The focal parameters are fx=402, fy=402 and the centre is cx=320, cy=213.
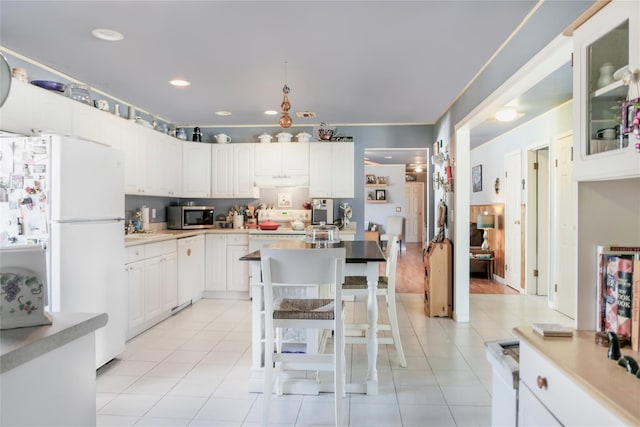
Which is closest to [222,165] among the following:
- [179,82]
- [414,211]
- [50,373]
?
[179,82]

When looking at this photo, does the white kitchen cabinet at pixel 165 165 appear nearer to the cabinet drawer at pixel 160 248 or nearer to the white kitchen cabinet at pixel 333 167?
the cabinet drawer at pixel 160 248

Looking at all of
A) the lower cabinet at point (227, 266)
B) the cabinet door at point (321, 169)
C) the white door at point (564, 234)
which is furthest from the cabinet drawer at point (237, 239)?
the white door at point (564, 234)

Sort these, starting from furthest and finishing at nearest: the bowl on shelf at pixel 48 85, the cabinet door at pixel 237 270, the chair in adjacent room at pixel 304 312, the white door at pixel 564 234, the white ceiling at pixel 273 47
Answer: the cabinet door at pixel 237 270 < the white door at pixel 564 234 < the bowl on shelf at pixel 48 85 < the white ceiling at pixel 273 47 < the chair in adjacent room at pixel 304 312

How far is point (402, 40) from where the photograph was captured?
114 inches

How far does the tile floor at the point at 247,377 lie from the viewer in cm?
235

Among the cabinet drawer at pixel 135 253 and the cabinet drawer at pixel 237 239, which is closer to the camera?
the cabinet drawer at pixel 135 253

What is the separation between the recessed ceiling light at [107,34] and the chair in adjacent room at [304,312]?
6.32 ft

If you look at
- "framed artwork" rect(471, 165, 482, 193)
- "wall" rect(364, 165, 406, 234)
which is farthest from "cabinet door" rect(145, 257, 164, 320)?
"wall" rect(364, 165, 406, 234)

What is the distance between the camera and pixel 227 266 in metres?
5.39

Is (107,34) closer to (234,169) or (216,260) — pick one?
(234,169)

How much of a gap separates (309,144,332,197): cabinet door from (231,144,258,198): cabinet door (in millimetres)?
847

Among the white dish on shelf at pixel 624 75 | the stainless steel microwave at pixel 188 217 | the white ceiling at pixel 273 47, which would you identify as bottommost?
the stainless steel microwave at pixel 188 217

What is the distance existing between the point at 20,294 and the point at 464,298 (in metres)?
4.11

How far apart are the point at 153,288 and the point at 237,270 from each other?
4.61 ft
